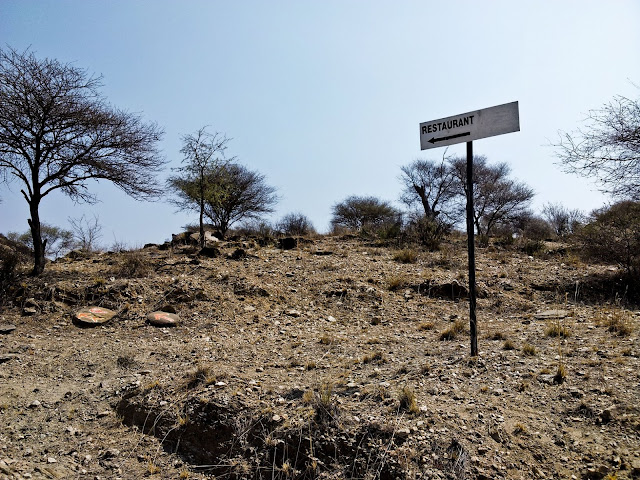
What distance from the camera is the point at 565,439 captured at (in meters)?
3.11

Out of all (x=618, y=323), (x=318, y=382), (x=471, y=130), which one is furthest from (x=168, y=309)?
(x=618, y=323)

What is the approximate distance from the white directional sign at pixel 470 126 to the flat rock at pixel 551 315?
3230 millimetres

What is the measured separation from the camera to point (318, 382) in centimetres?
430

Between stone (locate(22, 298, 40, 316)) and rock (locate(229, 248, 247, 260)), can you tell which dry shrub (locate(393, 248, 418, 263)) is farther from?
stone (locate(22, 298, 40, 316))

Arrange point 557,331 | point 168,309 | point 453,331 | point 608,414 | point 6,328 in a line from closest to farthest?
1. point 608,414
2. point 557,331
3. point 453,331
4. point 6,328
5. point 168,309

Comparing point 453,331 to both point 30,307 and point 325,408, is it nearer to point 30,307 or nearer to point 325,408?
point 325,408

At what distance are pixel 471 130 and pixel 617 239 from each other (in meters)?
6.37

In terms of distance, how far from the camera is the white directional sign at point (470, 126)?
13.9ft

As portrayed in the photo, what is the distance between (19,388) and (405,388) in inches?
162

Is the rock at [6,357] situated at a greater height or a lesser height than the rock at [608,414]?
greater

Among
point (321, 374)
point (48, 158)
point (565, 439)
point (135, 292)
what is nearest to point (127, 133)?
point (48, 158)

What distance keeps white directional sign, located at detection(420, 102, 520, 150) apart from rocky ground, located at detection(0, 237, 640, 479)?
2265mm

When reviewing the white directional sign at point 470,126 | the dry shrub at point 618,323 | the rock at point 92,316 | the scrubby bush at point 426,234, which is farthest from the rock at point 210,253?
the dry shrub at point 618,323

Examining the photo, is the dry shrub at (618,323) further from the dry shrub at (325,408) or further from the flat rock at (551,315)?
the dry shrub at (325,408)
